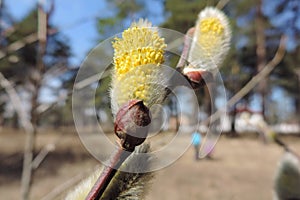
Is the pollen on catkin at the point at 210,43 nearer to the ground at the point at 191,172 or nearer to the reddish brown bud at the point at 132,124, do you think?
the reddish brown bud at the point at 132,124

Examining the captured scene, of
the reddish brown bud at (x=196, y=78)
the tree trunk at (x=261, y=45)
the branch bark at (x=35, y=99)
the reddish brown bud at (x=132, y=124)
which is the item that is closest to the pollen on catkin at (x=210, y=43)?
the reddish brown bud at (x=196, y=78)

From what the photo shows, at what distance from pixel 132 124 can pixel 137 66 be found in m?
0.04

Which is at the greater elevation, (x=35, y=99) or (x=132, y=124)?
(x=35, y=99)

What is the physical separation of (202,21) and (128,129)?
0.26 meters

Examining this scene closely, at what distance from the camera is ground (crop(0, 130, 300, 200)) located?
554cm

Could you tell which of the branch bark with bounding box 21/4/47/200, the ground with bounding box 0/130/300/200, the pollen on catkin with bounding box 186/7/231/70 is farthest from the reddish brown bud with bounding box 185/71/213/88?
the ground with bounding box 0/130/300/200

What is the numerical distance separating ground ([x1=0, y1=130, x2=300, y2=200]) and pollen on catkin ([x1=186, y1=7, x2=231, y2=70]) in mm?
3025

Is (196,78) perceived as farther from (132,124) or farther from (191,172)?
(191,172)

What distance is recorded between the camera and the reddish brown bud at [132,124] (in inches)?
9.1

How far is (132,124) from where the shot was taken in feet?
0.76

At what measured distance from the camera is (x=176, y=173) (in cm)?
774

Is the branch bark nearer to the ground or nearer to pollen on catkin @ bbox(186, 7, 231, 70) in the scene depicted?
pollen on catkin @ bbox(186, 7, 231, 70)

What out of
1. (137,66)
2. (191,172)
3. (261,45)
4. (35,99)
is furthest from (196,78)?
(261,45)

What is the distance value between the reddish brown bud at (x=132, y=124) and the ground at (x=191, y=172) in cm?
319
